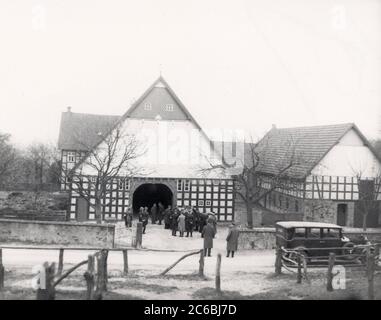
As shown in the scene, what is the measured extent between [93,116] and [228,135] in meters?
13.3

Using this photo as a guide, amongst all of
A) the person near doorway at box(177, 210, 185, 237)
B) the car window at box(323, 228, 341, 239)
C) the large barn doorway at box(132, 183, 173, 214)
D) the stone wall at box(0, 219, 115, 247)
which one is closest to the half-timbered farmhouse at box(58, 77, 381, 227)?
the person near doorway at box(177, 210, 185, 237)

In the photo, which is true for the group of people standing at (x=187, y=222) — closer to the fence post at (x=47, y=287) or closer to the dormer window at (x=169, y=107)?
the dormer window at (x=169, y=107)

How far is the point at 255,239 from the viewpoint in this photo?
21188 millimetres

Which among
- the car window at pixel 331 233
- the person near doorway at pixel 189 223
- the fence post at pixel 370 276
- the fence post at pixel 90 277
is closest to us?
the fence post at pixel 90 277

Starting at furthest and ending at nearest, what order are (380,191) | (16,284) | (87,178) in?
(380,191)
(87,178)
(16,284)

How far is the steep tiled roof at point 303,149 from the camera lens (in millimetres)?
30328

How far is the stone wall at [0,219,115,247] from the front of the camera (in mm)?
20344

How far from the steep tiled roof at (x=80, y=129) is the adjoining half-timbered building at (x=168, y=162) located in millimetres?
2350

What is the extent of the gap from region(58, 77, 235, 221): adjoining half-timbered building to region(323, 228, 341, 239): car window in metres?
12.6

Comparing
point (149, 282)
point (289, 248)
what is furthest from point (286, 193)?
point (149, 282)

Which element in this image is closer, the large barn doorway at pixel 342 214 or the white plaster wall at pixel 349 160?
the white plaster wall at pixel 349 160

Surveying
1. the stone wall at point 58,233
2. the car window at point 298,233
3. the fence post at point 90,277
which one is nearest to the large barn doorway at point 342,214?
the car window at point 298,233
